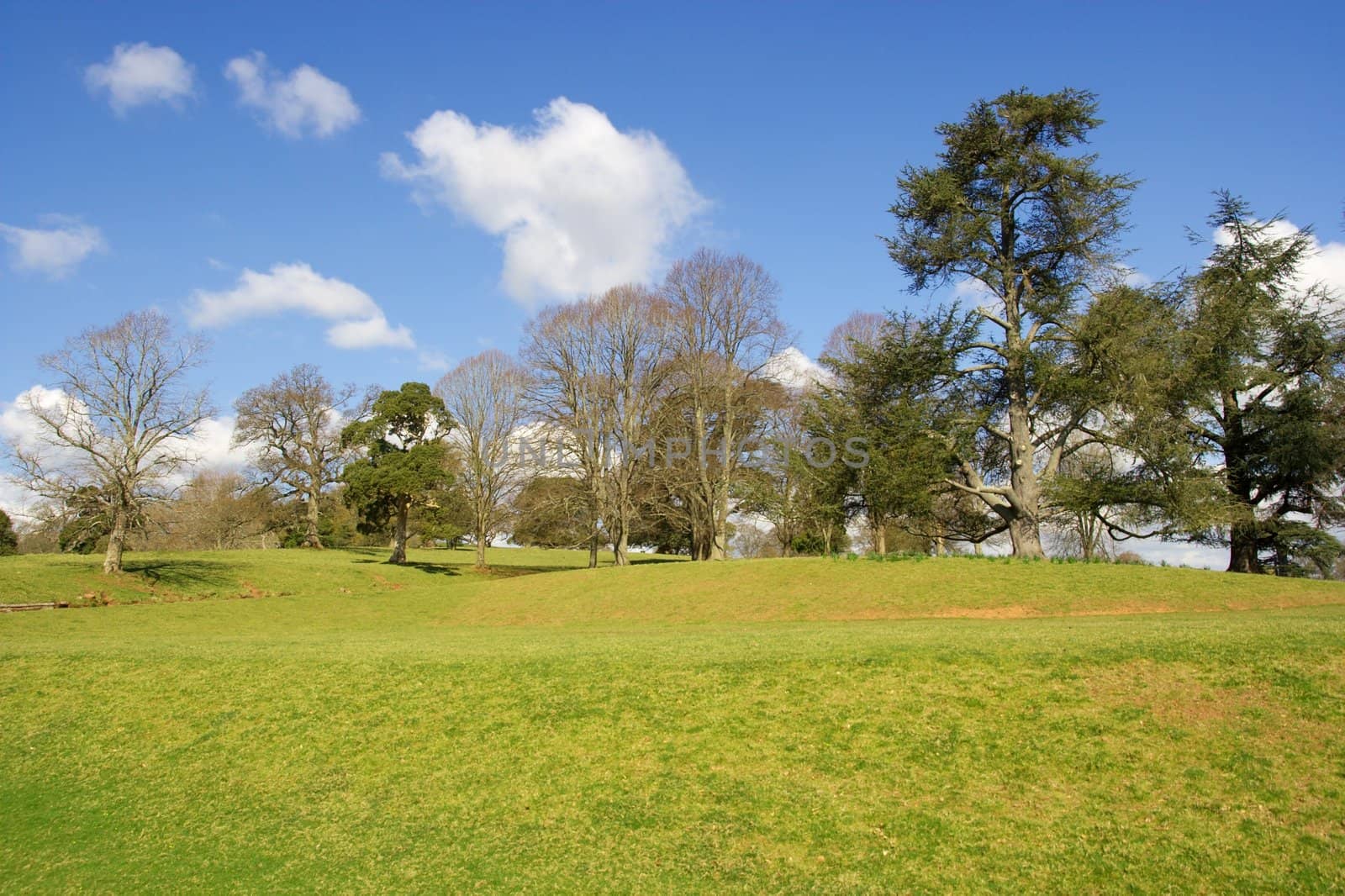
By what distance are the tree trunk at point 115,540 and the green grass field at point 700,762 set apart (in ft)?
60.0

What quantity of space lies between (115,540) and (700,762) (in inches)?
1236

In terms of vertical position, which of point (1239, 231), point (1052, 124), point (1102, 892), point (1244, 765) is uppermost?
point (1052, 124)

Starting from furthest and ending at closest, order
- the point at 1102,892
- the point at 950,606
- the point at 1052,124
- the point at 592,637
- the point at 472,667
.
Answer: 1. the point at 1052,124
2. the point at 950,606
3. the point at 592,637
4. the point at 472,667
5. the point at 1102,892

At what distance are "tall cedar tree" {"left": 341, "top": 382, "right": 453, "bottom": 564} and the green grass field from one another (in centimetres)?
2838

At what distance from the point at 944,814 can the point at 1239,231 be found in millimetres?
33798

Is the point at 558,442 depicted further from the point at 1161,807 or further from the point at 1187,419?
the point at 1161,807

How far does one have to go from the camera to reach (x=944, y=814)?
24.9 feet

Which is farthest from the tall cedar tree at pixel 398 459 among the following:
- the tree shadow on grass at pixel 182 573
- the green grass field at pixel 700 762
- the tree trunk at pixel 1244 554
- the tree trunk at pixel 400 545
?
the tree trunk at pixel 1244 554

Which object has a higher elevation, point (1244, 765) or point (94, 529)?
point (94, 529)

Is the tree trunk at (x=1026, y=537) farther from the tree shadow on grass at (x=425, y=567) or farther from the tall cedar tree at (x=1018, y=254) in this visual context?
the tree shadow on grass at (x=425, y=567)

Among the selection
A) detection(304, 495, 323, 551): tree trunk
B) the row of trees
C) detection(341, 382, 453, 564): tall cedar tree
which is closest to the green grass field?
the row of trees

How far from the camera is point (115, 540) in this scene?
31031 millimetres

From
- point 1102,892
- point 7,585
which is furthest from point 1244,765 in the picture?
point 7,585

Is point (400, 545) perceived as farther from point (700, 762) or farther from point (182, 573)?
point (700, 762)
